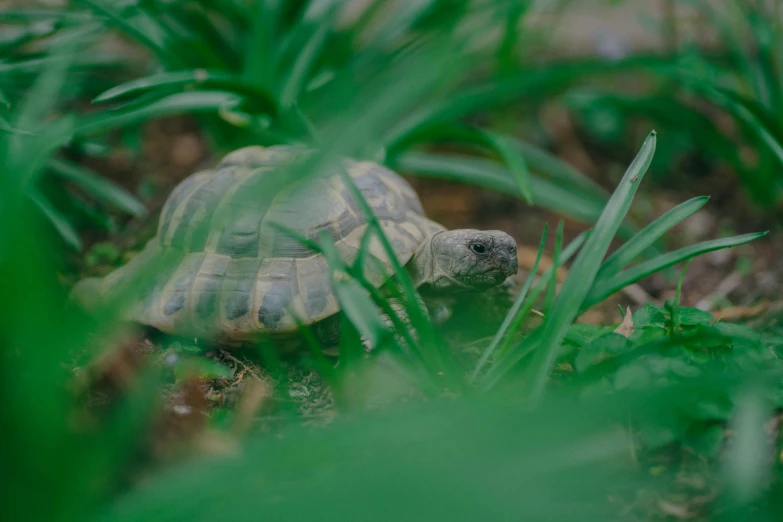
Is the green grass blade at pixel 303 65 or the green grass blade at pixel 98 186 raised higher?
the green grass blade at pixel 303 65

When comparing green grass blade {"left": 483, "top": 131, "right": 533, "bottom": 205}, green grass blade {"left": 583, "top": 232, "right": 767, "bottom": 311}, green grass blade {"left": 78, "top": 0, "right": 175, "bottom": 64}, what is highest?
green grass blade {"left": 78, "top": 0, "right": 175, "bottom": 64}

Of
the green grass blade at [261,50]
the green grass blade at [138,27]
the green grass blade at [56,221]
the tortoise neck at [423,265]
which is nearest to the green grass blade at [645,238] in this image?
the tortoise neck at [423,265]

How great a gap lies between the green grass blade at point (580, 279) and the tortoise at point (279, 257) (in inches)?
12.1

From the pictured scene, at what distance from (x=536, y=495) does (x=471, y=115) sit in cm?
306

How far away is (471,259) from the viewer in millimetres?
2084

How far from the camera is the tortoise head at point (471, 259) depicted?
2061 mm

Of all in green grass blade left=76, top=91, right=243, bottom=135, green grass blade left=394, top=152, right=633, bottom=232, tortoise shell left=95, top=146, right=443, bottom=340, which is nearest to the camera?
tortoise shell left=95, top=146, right=443, bottom=340

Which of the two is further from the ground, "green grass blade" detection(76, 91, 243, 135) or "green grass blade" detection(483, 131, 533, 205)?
"green grass blade" detection(76, 91, 243, 135)

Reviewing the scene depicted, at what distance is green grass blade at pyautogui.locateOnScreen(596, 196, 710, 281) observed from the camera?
6.14 feet

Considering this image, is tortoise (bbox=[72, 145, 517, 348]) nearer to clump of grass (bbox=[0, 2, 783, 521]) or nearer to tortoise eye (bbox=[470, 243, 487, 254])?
tortoise eye (bbox=[470, 243, 487, 254])

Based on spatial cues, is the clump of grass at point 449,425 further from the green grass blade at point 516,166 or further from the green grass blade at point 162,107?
the green grass blade at point 162,107

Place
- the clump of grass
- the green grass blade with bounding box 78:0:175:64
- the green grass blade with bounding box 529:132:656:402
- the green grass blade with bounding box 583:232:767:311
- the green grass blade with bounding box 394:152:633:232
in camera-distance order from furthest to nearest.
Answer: the green grass blade with bounding box 394:152:633:232 < the green grass blade with bounding box 78:0:175:64 < the green grass blade with bounding box 583:232:767:311 < the green grass blade with bounding box 529:132:656:402 < the clump of grass

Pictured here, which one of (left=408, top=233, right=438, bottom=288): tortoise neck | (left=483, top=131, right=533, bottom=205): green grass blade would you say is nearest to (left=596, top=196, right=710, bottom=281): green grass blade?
(left=483, top=131, right=533, bottom=205): green grass blade

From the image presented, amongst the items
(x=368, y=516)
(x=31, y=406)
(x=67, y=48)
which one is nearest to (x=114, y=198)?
(x=67, y=48)
